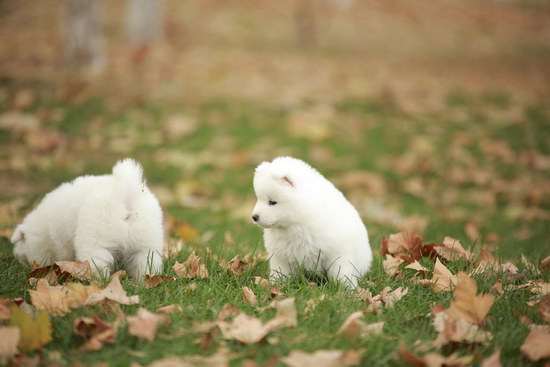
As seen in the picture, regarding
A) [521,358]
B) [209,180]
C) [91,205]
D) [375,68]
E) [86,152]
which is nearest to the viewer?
[521,358]

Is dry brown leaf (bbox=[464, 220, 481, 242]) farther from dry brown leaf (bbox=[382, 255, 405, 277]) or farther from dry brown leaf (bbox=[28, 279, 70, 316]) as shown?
dry brown leaf (bbox=[28, 279, 70, 316])

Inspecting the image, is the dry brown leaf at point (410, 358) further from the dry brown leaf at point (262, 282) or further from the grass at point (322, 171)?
the dry brown leaf at point (262, 282)

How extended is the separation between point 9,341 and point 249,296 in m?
1.22

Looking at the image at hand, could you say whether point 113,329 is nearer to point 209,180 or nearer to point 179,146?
point 209,180

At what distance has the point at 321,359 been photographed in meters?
2.52

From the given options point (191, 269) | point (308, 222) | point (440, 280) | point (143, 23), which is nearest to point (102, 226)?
point (191, 269)

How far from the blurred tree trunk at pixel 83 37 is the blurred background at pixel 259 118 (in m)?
0.03

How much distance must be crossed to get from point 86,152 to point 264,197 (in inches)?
218

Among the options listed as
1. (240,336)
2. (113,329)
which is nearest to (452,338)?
(240,336)

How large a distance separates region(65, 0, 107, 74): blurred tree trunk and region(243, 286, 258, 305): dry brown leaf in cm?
876

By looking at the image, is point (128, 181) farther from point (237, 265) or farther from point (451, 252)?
point (451, 252)

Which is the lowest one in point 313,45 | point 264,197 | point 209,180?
point 209,180

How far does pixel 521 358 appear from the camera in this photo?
2.74m

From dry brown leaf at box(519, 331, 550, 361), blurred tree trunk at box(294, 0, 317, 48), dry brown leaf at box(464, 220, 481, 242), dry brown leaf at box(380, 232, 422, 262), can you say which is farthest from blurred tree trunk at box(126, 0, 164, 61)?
dry brown leaf at box(519, 331, 550, 361)
